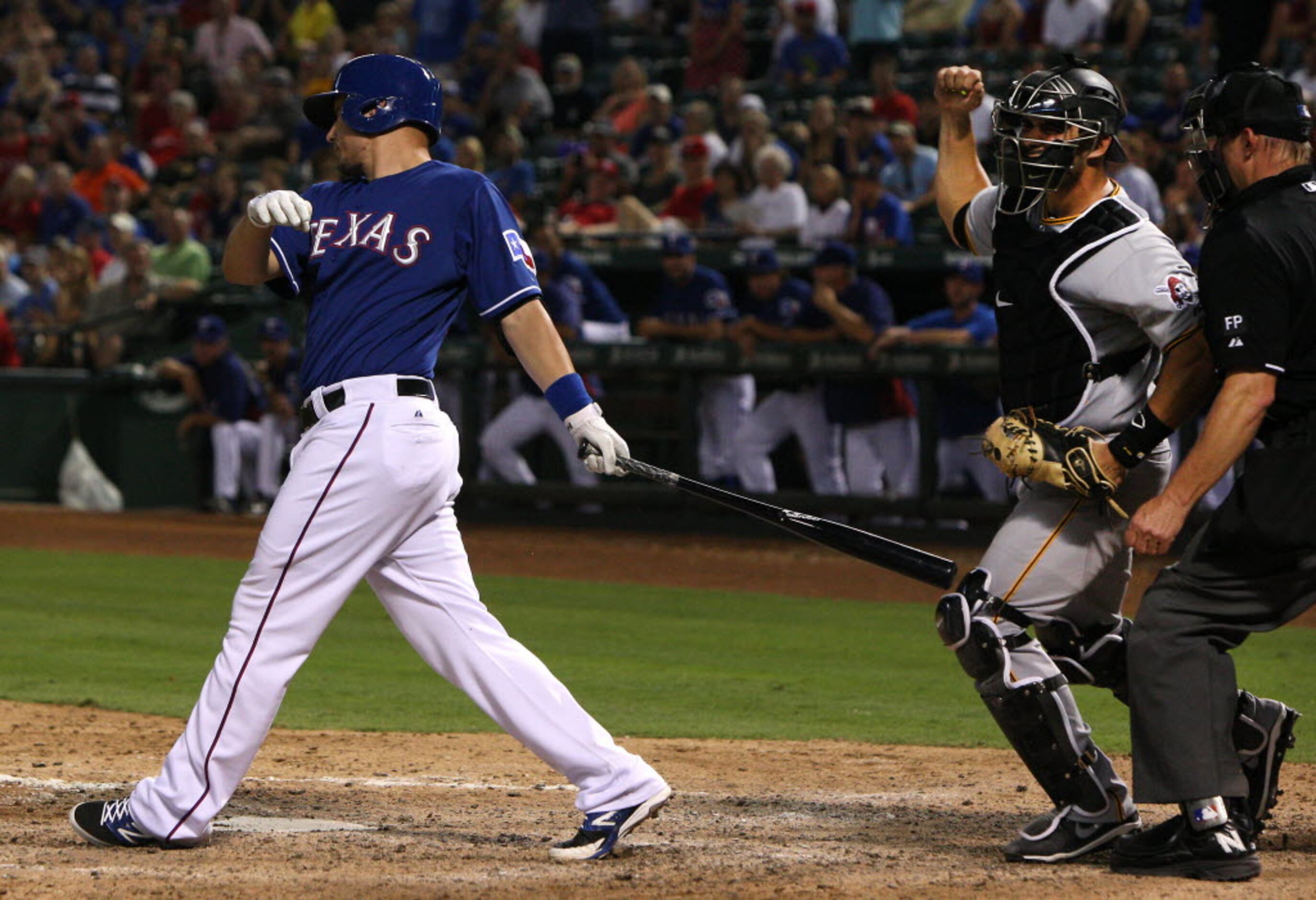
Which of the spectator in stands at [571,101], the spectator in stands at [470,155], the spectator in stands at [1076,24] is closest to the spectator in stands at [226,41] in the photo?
the spectator in stands at [571,101]

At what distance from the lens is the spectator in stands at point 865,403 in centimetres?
1198

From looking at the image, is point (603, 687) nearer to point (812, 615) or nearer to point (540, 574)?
point (812, 615)

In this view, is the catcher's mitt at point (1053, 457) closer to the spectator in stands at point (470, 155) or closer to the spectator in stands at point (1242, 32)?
the spectator in stands at point (1242, 32)

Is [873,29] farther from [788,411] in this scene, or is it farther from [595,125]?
[788,411]

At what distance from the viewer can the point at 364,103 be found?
14.5 feet

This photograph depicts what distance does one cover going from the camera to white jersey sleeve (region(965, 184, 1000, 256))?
4.79 meters

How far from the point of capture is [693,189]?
48.3 feet

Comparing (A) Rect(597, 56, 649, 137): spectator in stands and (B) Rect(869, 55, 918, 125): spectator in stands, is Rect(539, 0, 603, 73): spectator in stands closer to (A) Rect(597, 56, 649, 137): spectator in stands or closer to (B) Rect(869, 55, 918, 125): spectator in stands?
(A) Rect(597, 56, 649, 137): spectator in stands

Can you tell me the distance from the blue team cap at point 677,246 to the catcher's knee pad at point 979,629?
853 cm

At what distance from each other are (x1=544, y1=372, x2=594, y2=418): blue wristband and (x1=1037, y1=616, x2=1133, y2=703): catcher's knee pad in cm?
127

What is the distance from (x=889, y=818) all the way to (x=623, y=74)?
12828mm

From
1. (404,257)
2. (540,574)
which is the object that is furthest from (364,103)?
(540,574)

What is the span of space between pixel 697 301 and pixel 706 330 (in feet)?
0.78

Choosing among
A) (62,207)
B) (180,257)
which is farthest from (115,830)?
(62,207)
